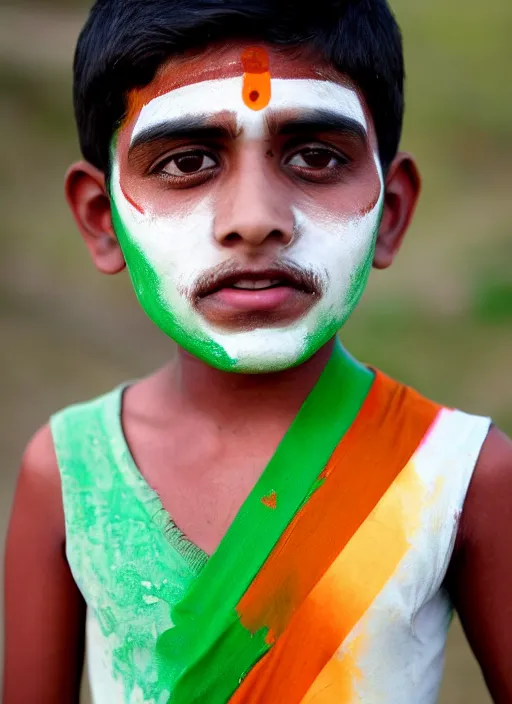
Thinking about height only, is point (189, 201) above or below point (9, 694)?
above

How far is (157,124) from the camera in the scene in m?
1.83

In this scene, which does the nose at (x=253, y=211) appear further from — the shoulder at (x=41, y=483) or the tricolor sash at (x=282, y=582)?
the shoulder at (x=41, y=483)

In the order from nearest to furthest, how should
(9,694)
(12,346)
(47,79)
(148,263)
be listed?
(148,263), (9,694), (12,346), (47,79)

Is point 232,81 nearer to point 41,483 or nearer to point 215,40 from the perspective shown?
point 215,40

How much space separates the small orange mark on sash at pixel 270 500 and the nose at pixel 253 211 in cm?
46

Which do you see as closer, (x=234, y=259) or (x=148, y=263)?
(x=234, y=259)

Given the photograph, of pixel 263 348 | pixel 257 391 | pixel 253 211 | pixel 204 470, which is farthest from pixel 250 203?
pixel 204 470

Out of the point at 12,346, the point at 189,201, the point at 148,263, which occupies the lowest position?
the point at 12,346

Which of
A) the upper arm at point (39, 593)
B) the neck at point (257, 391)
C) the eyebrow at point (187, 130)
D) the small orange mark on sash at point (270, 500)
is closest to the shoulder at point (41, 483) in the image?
the upper arm at point (39, 593)

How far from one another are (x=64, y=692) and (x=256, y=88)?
4.15 feet

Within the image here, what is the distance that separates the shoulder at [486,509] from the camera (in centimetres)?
188

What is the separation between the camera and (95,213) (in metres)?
2.13

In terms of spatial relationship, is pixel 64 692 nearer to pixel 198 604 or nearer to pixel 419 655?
pixel 198 604

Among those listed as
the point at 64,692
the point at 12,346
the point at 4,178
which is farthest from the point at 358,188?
the point at 4,178
